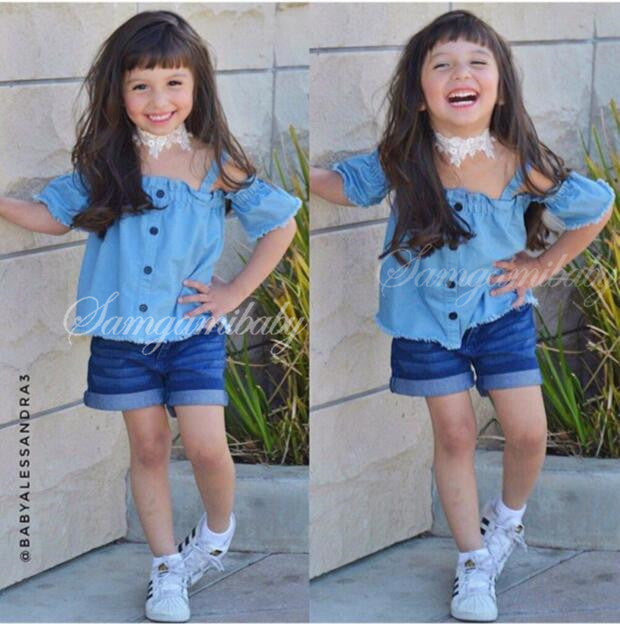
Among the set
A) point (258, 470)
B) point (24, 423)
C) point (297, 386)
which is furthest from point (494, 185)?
point (24, 423)

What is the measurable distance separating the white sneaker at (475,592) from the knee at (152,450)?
0.80m

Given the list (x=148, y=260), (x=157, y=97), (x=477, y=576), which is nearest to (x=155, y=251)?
(x=148, y=260)

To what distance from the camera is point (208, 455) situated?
3.42 metres

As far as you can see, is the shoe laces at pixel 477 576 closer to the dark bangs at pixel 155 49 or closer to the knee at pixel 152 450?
the knee at pixel 152 450

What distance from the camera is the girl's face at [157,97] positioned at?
10.8ft

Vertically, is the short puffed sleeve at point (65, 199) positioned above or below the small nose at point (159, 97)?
below

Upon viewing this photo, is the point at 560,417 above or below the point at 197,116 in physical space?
below

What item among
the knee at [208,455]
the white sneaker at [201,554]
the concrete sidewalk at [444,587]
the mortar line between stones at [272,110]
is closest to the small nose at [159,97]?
the mortar line between stones at [272,110]

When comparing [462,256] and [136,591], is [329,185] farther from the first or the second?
[136,591]

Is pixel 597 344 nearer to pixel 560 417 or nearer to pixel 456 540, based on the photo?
pixel 560 417

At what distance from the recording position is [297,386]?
3545 mm

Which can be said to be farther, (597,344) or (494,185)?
(597,344)

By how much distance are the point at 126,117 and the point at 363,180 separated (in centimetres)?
59

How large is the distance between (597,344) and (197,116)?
132 centimetres
